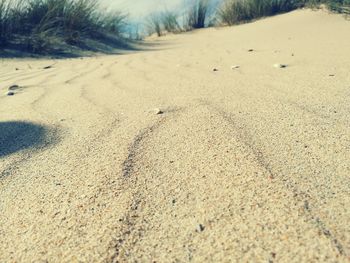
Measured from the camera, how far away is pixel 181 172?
1119 mm

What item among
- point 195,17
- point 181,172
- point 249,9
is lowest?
point 195,17

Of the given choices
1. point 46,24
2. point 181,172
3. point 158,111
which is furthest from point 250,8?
point 181,172

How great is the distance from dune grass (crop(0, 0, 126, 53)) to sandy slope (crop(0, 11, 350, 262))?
2460 millimetres

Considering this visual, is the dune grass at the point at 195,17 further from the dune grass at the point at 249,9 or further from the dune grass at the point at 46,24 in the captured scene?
the dune grass at the point at 46,24

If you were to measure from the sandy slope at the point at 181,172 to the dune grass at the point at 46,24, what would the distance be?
246 cm

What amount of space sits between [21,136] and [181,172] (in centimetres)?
75

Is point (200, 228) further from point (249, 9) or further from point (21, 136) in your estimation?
point (249, 9)

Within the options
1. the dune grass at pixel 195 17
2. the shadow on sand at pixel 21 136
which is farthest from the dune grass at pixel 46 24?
the shadow on sand at pixel 21 136

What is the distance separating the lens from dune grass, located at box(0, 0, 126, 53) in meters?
4.38

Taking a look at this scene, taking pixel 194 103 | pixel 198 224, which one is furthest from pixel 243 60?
pixel 198 224

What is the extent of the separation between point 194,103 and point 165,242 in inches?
41.4

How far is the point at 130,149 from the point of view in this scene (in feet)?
4.27

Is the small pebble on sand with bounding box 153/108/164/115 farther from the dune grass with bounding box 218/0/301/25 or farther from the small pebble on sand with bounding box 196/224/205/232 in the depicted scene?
the dune grass with bounding box 218/0/301/25

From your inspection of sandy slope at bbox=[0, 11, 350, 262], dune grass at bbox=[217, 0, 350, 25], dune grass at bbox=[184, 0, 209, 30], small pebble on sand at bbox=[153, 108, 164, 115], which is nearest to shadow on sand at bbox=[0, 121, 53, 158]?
sandy slope at bbox=[0, 11, 350, 262]
